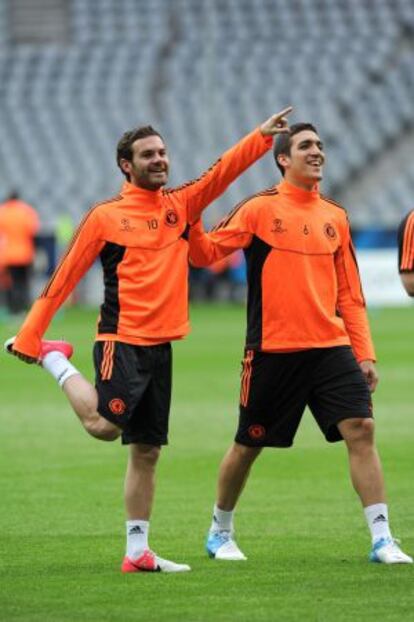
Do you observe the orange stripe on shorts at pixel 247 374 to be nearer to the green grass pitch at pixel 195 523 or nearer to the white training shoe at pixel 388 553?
the green grass pitch at pixel 195 523

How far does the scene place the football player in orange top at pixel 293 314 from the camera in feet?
29.7

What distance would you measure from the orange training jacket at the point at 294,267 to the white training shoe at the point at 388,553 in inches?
37.9

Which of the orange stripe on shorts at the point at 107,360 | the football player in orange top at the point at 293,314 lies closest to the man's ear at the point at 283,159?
the football player in orange top at the point at 293,314

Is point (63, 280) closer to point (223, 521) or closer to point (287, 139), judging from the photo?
point (287, 139)

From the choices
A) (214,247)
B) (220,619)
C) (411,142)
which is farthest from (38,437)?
(411,142)

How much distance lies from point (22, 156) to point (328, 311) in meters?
31.3

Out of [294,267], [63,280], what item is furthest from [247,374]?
[63,280]

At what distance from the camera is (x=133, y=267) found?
8672 mm

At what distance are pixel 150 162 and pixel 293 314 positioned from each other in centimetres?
106

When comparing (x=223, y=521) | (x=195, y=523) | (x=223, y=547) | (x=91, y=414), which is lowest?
(x=195, y=523)

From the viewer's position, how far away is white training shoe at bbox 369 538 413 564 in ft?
28.4

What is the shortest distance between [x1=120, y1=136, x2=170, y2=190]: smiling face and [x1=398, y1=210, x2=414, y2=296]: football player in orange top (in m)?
1.18

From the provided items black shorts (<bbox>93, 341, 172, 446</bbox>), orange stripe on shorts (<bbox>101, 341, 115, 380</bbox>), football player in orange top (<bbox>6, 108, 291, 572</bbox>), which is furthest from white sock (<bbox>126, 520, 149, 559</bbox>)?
orange stripe on shorts (<bbox>101, 341, 115, 380</bbox>)

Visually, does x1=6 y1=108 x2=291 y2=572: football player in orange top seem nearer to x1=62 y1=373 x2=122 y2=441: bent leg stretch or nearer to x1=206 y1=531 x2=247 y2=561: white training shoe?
x1=62 y1=373 x2=122 y2=441: bent leg stretch
